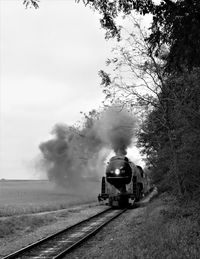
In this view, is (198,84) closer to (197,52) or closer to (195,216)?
(195,216)

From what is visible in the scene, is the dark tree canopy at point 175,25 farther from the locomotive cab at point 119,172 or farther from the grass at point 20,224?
the locomotive cab at point 119,172

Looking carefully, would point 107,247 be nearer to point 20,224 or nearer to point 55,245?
point 55,245

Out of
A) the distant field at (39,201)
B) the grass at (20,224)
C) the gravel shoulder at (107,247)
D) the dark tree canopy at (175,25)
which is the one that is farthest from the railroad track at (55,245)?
the distant field at (39,201)

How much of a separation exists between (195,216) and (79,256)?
4923mm

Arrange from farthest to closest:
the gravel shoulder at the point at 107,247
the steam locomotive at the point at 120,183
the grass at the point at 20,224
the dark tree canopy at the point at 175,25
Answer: the steam locomotive at the point at 120,183 → the grass at the point at 20,224 → the gravel shoulder at the point at 107,247 → the dark tree canopy at the point at 175,25

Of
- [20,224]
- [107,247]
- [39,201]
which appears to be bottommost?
[107,247]

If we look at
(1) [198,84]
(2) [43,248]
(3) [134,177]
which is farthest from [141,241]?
(3) [134,177]

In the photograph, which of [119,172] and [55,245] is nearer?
[55,245]

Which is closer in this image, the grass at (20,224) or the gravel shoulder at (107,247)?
the gravel shoulder at (107,247)

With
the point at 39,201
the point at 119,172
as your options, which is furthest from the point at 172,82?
the point at 39,201

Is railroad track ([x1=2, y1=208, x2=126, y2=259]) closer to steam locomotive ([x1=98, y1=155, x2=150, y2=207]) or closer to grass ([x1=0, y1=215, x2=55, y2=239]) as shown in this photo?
grass ([x1=0, y1=215, x2=55, y2=239])

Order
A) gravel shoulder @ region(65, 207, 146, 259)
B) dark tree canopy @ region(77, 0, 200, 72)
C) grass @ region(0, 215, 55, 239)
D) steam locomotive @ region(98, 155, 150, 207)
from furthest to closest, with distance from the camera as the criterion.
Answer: steam locomotive @ region(98, 155, 150, 207) → grass @ region(0, 215, 55, 239) → gravel shoulder @ region(65, 207, 146, 259) → dark tree canopy @ region(77, 0, 200, 72)

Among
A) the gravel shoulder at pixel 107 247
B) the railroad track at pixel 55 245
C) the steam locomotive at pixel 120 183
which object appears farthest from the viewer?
the steam locomotive at pixel 120 183

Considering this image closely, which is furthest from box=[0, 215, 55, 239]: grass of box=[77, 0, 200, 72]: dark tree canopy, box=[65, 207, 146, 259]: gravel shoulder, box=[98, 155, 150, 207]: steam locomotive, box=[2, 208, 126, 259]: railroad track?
box=[77, 0, 200, 72]: dark tree canopy
